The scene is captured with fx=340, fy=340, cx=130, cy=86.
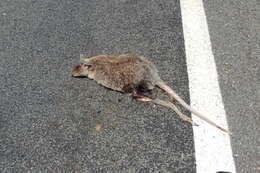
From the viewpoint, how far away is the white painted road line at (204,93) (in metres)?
2.90

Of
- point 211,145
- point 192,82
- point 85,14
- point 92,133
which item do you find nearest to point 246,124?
point 211,145

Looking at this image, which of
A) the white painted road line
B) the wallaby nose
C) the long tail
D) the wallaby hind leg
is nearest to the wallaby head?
the wallaby nose

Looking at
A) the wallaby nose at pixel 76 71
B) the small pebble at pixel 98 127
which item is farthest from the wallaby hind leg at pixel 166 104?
the wallaby nose at pixel 76 71

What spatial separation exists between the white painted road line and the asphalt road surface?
7cm

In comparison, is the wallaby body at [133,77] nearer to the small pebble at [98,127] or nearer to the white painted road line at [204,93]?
the white painted road line at [204,93]

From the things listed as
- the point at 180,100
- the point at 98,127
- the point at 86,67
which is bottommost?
the point at 98,127

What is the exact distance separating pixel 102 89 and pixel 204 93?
1.07m

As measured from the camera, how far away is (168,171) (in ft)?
9.43

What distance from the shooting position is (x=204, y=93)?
3.44 m

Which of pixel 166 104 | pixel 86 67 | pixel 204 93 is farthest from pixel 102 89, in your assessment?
pixel 204 93

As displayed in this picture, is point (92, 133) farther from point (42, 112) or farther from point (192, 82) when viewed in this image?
point (192, 82)

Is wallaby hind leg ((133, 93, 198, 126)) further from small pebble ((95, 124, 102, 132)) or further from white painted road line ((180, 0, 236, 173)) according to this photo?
small pebble ((95, 124, 102, 132))

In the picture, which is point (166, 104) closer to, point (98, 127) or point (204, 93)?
point (204, 93)

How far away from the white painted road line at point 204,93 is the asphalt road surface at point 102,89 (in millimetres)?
67
